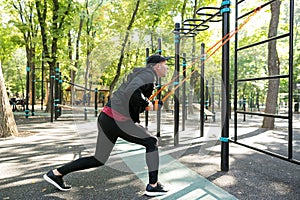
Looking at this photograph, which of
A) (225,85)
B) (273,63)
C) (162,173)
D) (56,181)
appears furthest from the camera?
(273,63)

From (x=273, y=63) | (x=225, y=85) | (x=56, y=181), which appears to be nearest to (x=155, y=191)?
(x=56, y=181)

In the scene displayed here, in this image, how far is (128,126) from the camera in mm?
3078

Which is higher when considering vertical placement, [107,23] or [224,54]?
[107,23]

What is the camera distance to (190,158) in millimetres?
4855

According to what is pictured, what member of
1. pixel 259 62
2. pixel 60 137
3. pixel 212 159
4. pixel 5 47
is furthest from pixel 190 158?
pixel 259 62

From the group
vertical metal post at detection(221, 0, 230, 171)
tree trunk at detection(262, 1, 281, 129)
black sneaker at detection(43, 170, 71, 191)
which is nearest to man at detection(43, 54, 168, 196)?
black sneaker at detection(43, 170, 71, 191)

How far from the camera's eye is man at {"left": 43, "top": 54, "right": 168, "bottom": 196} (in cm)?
301

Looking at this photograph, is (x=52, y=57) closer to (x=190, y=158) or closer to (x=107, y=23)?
(x=107, y=23)

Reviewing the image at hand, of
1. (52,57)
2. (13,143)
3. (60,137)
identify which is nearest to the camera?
(13,143)

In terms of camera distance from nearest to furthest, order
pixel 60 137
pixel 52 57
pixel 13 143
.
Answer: pixel 13 143 → pixel 60 137 → pixel 52 57

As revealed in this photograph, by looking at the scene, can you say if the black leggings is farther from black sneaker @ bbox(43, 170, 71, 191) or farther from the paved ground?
the paved ground

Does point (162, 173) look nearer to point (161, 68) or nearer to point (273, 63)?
point (161, 68)

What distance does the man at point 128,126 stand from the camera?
3.01 m

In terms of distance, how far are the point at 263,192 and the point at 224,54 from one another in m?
1.93
